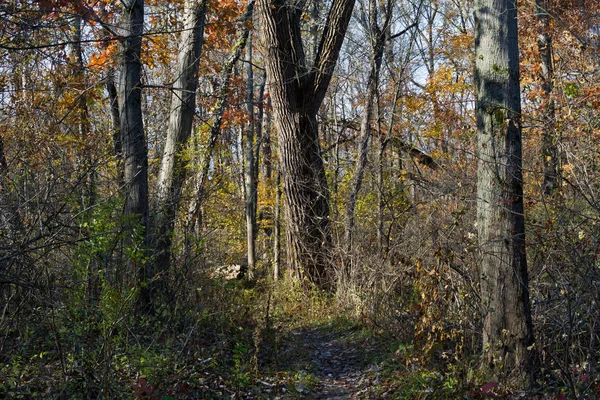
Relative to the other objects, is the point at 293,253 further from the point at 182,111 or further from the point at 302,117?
the point at 182,111

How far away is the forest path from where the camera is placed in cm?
620

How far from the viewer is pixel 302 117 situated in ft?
35.4

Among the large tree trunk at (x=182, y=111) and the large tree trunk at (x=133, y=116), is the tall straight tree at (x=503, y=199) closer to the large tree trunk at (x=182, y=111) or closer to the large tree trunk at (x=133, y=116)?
the large tree trunk at (x=133, y=116)

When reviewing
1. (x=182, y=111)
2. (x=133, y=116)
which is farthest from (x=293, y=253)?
(x=133, y=116)

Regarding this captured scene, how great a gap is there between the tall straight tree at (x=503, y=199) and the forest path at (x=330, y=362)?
5.44 feet

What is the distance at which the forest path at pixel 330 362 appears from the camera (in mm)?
6195

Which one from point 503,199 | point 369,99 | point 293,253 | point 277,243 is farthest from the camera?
point 277,243

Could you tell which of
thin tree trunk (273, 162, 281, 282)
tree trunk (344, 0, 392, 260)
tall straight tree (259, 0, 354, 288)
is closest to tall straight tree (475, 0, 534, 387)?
tree trunk (344, 0, 392, 260)

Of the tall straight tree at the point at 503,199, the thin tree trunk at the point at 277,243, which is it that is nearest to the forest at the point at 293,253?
the tall straight tree at the point at 503,199

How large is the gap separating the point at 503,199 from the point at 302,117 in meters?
6.05

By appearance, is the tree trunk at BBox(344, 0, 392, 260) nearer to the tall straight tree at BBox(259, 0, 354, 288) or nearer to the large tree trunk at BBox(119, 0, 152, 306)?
the tall straight tree at BBox(259, 0, 354, 288)

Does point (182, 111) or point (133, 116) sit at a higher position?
point (182, 111)

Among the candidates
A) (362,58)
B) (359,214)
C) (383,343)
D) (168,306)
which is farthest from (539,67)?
(168,306)

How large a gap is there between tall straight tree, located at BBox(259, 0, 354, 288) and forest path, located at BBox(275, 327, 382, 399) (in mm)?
2285
